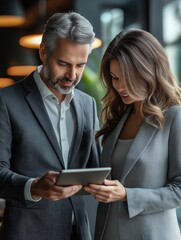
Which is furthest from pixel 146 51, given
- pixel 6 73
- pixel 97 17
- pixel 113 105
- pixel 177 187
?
pixel 6 73

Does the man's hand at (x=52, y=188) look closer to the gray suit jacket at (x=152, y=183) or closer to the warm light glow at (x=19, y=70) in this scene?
the gray suit jacket at (x=152, y=183)

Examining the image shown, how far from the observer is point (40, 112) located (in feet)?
8.27

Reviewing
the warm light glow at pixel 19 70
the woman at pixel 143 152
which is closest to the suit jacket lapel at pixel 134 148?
the woman at pixel 143 152

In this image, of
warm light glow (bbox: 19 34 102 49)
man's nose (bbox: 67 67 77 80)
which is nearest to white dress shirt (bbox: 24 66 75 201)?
man's nose (bbox: 67 67 77 80)

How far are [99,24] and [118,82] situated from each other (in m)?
2.69

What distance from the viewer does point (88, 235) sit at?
2.64m

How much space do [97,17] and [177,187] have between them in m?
2.99

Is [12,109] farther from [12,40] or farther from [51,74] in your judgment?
[12,40]

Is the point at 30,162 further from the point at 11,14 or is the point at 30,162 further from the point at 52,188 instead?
the point at 11,14

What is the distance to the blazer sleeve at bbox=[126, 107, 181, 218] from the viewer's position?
231cm

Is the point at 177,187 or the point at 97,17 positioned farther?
the point at 97,17

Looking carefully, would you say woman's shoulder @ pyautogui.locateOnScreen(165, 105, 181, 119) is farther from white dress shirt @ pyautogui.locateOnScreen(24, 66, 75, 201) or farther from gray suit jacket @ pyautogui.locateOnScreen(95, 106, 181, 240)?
white dress shirt @ pyautogui.locateOnScreen(24, 66, 75, 201)

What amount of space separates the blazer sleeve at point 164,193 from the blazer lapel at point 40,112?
37 centimetres

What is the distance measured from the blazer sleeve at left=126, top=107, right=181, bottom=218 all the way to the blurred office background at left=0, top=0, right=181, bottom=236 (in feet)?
7.74
